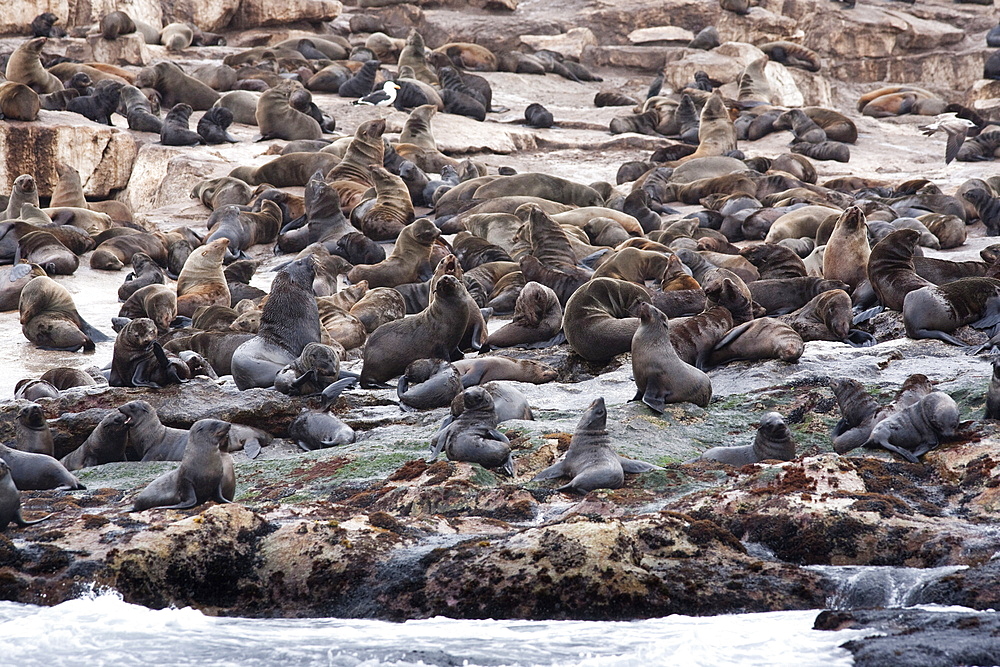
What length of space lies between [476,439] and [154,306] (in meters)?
5.68

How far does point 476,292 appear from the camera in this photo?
33.5ft

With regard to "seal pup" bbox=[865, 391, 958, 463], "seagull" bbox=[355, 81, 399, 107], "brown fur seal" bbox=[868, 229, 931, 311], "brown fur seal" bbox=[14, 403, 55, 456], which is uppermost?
"seal pup" bbox=[865, 391, 958, 463]

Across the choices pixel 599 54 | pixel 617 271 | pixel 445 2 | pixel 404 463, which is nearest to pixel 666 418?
pixel 404 463

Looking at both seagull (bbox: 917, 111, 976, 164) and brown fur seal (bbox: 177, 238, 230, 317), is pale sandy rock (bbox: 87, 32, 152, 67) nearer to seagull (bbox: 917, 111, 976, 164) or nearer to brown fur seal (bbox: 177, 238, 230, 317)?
brown fur seal (bbox: 177, 238, 230, 317)

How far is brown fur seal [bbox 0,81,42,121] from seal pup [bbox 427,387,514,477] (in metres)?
13.3

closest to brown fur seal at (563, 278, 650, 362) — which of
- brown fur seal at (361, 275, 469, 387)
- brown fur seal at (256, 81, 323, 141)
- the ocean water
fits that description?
brown fur seal at (361, 275, 469, 387)

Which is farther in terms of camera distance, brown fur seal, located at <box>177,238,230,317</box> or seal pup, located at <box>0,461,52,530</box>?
brown fur seal, located at <box>177,238,230,317</box>

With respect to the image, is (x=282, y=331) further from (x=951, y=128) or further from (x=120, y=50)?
(x=120, y=50)

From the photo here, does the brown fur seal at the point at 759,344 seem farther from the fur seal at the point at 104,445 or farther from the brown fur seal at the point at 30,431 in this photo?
the brown fur seal at the point at 30,431

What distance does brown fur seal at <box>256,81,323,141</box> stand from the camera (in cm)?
1827

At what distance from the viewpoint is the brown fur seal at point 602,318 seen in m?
8.14

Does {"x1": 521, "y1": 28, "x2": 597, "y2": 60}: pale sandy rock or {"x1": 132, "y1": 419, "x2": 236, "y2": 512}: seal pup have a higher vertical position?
{"x1": 132, "y1": 419, "x2": 236, "y2": 512}: seal pup

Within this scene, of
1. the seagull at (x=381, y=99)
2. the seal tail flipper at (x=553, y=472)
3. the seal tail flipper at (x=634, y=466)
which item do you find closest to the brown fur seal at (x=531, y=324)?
the seal tail flipper at (x=553, y=472)

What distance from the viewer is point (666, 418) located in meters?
6.41
